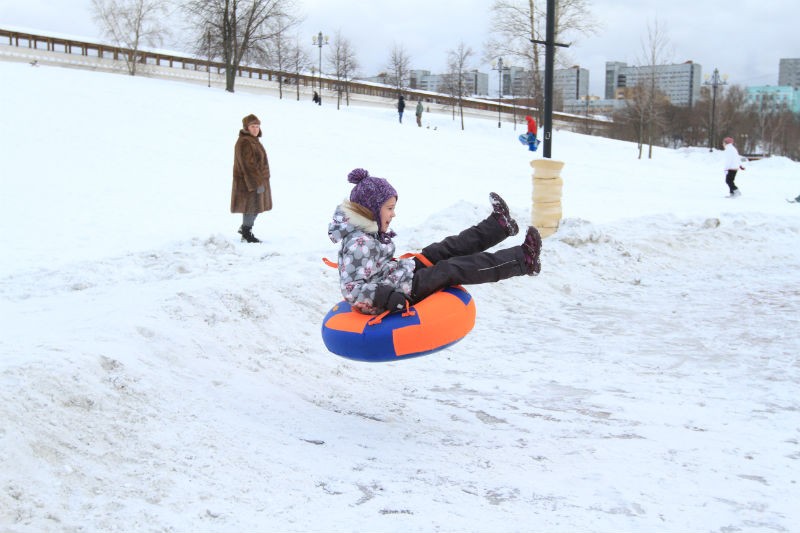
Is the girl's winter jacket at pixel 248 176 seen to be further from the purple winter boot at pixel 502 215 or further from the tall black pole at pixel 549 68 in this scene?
the purple winter boot at pixel 502 215

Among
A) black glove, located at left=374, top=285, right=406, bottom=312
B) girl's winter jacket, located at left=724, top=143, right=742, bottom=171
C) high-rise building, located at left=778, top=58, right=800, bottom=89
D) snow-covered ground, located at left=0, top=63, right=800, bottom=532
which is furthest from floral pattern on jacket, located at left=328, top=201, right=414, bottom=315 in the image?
high-rise building, located at left=778, top=58, right=800, bottom=89

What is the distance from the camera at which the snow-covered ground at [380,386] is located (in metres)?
3.60

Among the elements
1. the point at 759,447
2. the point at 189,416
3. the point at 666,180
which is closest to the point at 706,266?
the point at 759,447

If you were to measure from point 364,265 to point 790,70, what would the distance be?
187687 mm

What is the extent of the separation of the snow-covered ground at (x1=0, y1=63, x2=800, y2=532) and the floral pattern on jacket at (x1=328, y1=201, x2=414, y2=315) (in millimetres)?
936

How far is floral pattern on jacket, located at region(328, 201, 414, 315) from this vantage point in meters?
4.72

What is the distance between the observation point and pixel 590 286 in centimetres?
982

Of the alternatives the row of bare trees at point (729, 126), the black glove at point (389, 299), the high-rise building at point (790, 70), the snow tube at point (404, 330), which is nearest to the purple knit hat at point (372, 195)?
the black glove at point (389, 299)

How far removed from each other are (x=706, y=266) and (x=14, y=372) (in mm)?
10030

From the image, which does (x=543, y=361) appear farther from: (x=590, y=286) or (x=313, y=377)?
(x=590, y=286)

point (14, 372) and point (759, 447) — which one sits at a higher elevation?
point (14, 372)

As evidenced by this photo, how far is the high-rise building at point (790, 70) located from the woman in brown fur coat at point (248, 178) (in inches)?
7011

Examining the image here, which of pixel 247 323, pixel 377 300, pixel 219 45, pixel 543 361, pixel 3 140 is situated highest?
pixel 219 45

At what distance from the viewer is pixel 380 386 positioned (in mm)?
5992
